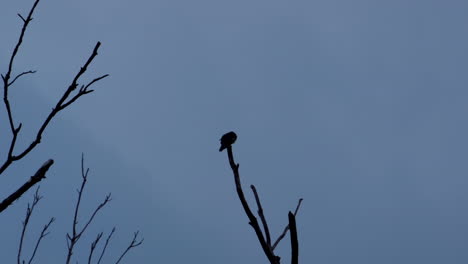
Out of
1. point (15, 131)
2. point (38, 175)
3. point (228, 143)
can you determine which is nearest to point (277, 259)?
point (228, 143)

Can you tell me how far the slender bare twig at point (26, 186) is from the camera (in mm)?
1293

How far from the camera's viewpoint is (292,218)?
4.74ft

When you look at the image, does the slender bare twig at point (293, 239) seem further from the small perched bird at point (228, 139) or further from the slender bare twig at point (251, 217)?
the small perched bird at point (228, 139)

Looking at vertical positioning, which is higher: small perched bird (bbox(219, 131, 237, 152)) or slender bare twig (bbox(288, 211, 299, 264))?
small perched bird (bbox(219, 131, 237, 152))

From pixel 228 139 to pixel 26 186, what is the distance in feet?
2.81

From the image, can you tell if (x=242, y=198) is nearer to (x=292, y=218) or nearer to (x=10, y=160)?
(x=292, y=218)

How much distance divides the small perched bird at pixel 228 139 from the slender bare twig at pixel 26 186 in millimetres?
741

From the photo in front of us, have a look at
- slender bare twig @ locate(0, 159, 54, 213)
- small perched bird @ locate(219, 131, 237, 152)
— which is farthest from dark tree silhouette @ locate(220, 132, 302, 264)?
slender bare twig @ locate(0, 159, 54, 213)

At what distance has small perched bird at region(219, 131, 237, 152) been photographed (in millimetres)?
1909

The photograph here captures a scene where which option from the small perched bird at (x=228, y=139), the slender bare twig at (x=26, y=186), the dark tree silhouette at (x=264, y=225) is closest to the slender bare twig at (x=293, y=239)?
the dark tree silhouette at (x=264, y=225)

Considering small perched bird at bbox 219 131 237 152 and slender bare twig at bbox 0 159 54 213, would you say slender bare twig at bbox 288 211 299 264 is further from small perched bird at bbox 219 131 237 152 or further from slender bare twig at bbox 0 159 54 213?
slender bare twig at bbox 0 159 54 213

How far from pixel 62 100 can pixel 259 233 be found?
913 mm

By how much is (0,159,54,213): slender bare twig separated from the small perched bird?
741 millimetres

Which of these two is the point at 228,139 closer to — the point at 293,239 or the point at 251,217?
the point at 251,217
